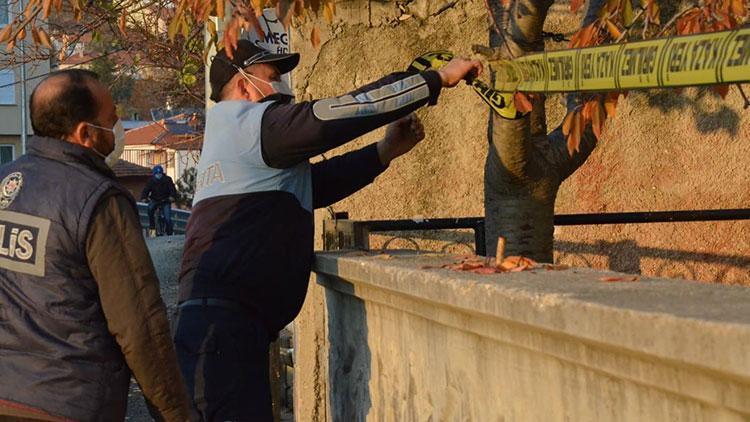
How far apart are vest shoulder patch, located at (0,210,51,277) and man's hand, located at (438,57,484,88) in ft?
5.24

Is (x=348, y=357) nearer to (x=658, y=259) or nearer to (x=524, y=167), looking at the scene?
(x=524, y=167)

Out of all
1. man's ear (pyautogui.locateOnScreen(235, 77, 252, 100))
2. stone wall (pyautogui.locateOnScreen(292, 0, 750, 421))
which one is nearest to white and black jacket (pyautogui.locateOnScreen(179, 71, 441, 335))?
man's ear (pyautogui.locateOnScreen(235, 77, 252, 100))

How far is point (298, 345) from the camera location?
25.6 feet

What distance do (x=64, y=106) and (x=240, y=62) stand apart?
120cm

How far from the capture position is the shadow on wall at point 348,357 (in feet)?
16.8

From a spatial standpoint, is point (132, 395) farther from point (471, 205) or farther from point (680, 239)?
point (680, 239)

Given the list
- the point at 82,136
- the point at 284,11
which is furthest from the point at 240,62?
the point at 82,136

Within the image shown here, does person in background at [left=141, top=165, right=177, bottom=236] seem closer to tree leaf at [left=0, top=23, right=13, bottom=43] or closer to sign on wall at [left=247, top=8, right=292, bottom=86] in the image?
sign on wall at [left=247, top=8, right=292, bottom=86]

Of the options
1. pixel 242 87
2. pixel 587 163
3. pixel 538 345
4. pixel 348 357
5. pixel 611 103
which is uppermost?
pixel 242 87

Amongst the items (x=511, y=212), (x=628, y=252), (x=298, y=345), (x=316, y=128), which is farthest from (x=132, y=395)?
(x=316, y=128)

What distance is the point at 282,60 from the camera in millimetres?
5301

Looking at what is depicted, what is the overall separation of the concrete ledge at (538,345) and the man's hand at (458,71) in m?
0.67

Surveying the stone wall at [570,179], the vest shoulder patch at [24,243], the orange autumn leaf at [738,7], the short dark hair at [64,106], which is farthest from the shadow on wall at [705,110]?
the vest shoulder patch at [24,243]

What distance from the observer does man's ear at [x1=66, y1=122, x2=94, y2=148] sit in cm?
420
